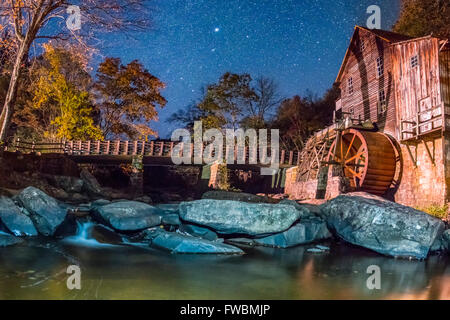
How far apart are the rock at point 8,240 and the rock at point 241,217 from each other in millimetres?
3387

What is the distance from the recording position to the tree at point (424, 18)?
71.0 feet

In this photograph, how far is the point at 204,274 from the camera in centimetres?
458

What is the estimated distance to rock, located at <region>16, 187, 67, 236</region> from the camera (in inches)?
280

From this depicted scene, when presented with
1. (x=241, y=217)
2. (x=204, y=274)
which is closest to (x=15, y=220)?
(x=204, y=274)

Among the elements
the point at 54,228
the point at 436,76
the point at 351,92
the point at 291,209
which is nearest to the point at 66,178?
the point at 54,228

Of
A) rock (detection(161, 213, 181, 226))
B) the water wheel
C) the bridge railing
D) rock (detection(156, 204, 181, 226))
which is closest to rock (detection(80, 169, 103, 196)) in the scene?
the bridge railing

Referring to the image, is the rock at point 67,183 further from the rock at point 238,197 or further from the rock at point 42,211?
the rock at point 42,211

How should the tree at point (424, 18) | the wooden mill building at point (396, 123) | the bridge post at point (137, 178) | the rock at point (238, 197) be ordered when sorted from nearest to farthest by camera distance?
1. the wooden mill building at point (396, 123)
2. the rock at point (238, 197)
3. the tree at point (424, 18)
4. the bridge post at point (137, 178)

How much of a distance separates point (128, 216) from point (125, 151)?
21020 mm

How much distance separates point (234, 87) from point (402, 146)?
20.1m

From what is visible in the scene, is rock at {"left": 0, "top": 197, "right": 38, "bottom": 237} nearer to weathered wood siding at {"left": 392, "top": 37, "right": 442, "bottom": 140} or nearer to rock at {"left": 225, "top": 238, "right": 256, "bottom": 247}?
rock at {"left": 225, "top": 238, "right": 256, "bottom": 247}

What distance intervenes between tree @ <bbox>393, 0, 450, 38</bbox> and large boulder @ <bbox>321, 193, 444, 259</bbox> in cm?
1960

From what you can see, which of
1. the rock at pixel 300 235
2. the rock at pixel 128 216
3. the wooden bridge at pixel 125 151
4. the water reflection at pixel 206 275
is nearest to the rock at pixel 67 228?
the rock at pixel 128 216

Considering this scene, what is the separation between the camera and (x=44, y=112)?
28312mm
